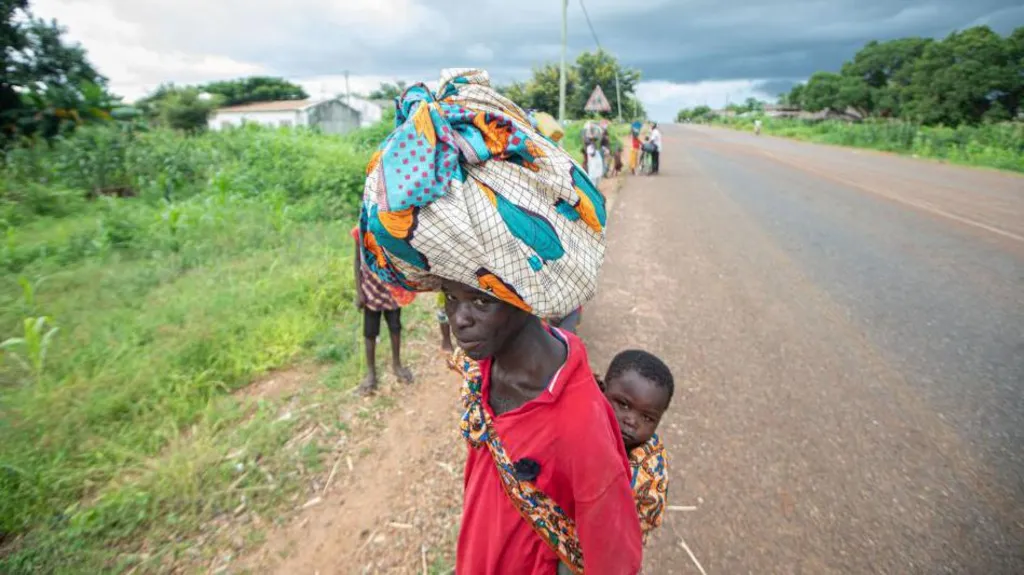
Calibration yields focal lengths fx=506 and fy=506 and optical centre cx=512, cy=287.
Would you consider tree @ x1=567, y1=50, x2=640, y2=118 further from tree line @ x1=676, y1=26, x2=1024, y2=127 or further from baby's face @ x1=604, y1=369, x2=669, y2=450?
baby's face @ x1=604, y1=369, x2=669, y2=450

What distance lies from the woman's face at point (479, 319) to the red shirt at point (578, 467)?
0.16 meters

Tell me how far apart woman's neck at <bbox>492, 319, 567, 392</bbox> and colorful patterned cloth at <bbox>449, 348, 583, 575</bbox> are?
0.15m

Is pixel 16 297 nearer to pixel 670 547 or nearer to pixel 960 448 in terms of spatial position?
pixel 670 547

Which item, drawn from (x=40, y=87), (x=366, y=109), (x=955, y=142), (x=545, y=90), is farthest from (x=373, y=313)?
(x=366, y=109)

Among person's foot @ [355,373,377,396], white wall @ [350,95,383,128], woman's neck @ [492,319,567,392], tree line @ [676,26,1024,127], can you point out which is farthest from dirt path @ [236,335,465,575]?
white wall @ [350,95,383,128]

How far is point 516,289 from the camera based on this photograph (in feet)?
3.53

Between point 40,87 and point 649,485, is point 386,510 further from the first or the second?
point 40,87


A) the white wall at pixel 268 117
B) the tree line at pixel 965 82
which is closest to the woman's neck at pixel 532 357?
the tree line at pixel 965 82

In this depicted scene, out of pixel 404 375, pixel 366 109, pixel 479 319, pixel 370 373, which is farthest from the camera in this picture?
pixel 366 109

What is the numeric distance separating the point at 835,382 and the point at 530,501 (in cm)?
357

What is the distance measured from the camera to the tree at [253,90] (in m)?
50.5

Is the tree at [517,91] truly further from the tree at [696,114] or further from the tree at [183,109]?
the tree at [696,114]

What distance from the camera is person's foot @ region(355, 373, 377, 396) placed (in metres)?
3.76

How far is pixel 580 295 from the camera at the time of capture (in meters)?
1.17
